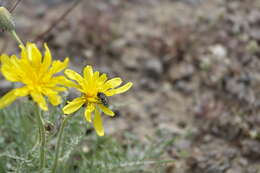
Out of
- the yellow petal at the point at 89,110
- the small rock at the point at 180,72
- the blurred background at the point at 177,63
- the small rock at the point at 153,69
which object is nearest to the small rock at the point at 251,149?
the blurred background at the point at 177,63

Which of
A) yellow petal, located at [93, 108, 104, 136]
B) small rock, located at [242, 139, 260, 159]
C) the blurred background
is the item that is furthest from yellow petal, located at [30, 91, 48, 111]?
small rock, located at [242, 139, 260, 159]

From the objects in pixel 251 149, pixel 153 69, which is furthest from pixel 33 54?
pixel 153 69

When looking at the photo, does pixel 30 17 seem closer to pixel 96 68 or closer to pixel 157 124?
pixel 96 68

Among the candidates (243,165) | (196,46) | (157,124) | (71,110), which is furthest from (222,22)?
(71,110)

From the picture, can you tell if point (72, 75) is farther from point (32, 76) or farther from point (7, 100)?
point (7, 100)

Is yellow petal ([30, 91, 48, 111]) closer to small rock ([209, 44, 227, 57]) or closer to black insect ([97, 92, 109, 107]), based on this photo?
black insect ([97, 92, 109, 107])
